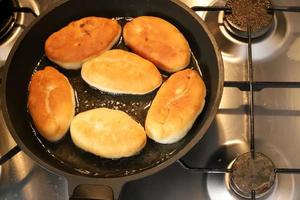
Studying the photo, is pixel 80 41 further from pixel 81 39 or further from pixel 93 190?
pixel 93 190

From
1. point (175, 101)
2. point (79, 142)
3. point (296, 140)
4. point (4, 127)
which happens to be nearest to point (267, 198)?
point (296, 140)

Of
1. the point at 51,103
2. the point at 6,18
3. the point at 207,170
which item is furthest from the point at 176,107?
the point at 6,18

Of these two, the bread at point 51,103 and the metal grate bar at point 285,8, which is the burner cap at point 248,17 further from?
the bread at point 51,103

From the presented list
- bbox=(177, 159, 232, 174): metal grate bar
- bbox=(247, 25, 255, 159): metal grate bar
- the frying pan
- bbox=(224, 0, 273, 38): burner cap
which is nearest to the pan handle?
the frying pan

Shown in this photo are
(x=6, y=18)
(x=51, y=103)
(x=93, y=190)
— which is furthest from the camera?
(x=6, y=18)

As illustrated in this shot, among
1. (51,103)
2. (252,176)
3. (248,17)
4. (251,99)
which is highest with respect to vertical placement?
(248,17)

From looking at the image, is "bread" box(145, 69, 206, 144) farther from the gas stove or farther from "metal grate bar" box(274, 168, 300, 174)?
"metal grate bar" box(274, 168, 300, 174)

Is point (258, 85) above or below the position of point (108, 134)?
above
